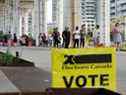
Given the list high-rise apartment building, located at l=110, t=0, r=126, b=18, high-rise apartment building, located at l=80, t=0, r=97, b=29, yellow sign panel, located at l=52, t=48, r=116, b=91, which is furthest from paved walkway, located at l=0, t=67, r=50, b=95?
high-rise apartment building, located at l=110, t=0, r=126, b=18

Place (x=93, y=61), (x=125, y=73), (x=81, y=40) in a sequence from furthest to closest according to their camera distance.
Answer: (x=81, y=40) < (x=125, y=73) < (x=93, y=61)

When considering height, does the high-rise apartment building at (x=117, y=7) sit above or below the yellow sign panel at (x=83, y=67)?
above

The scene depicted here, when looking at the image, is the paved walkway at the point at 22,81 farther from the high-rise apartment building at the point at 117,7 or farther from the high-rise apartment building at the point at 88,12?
the high-rise apartment building at the point at 117,7

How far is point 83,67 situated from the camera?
7.87 meters

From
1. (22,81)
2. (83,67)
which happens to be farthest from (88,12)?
(83,67)

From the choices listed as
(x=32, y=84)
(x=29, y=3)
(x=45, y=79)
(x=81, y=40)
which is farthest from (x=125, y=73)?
(x=29, y=3)

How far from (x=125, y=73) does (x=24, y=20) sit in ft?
241

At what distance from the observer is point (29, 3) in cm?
8719

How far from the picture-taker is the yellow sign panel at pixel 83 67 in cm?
782

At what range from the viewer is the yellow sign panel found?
308 inches

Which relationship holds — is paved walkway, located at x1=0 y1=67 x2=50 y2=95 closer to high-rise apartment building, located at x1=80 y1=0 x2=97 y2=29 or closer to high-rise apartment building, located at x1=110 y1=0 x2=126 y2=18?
high-rise apartment building, located at x1=80 y1=0 x2=97 y2=29

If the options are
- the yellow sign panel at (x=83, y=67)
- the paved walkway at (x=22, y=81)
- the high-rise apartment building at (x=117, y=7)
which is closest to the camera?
the yellow sign panel at (x=83, y=67)

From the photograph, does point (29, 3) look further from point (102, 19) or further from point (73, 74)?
point (73, 74)

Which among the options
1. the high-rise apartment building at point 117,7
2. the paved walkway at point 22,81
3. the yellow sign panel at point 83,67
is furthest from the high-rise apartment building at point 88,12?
the yellow sign panel at point 83,67
